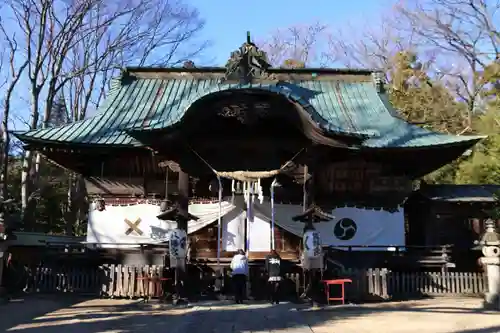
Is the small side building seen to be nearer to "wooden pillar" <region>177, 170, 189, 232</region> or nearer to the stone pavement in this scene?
the stone pavement

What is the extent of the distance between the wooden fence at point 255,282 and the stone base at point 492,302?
5.46 feet

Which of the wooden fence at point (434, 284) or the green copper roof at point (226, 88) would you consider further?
the green copper roof at point (226, 88)

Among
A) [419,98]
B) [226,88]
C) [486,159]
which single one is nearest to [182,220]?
[226,88]

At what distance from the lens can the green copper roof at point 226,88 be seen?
551 inches

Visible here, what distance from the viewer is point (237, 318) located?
368 inches

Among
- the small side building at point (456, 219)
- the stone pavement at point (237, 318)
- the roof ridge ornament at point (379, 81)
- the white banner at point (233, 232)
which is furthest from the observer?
the roof ridge ornament at point (379, 81)

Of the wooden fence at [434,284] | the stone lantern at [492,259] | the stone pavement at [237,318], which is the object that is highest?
the stone lantern at [492,259]

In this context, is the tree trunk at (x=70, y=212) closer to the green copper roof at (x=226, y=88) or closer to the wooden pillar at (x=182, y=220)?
the green copper roof at (x=226, y=88)

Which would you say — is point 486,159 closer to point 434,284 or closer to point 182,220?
point 434,284

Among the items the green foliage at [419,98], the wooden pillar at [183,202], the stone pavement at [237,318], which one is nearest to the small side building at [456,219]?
the stone pavement at [237,318]

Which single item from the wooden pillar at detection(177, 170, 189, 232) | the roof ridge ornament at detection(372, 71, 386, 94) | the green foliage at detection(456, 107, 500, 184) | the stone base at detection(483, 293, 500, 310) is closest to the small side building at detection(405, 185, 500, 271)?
the green foliage at detection(456, 107, 500, 184)

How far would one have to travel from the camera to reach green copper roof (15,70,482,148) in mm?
14000

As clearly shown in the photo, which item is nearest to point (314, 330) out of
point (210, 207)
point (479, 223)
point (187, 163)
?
point (187, 163)

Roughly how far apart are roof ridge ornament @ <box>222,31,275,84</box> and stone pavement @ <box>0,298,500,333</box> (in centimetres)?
728
